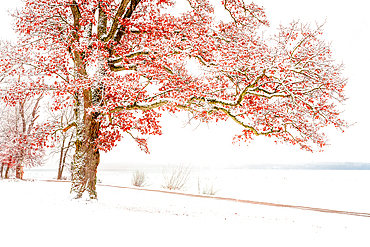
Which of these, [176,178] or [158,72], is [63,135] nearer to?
[158,72]

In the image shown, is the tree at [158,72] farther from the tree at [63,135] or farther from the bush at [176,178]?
the bush at [176,178]

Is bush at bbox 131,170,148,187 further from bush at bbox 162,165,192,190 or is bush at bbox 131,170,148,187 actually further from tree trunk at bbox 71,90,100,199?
tree trunk at bbox 71,90,100,199

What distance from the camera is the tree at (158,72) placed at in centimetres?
784

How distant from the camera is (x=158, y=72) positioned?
779 cm

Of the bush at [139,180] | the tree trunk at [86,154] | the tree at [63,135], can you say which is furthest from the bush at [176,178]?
the tree trunk at [86,154]

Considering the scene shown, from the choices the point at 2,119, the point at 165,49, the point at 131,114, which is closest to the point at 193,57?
the point at 165,49

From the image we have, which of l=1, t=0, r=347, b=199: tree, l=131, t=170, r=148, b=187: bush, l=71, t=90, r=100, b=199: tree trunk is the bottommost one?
l=131, t=170, r=148, b=187: bush

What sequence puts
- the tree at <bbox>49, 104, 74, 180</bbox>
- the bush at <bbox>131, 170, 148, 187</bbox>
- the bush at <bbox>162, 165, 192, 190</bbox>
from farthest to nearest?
the bush at <bbox>131, 170, 148, 187</bbox> → the bush at <bbox>162, 165, 192, 190</bbox> → the tree at <bbox>49, 104, 74, 180</bbox>

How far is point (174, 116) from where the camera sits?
8938mm

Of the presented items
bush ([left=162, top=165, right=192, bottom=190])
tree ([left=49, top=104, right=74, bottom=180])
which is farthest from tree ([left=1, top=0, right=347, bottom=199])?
bush ([left=162, top=165, right=192, bottom=190])

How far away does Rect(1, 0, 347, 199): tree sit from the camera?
7.84 metres

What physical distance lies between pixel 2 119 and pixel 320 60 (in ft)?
84.6

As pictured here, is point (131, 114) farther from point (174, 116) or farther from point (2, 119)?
point (2, 119)

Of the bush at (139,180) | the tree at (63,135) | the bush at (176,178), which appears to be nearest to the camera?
the tree at (63,135)
